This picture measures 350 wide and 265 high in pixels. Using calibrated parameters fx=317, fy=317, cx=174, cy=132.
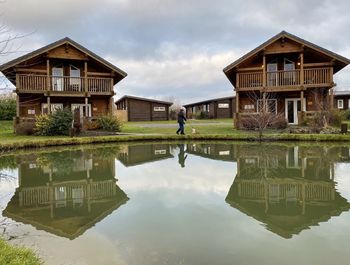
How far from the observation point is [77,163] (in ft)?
38.5

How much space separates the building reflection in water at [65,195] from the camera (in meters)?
5.79

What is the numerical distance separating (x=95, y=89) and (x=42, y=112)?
4.59 meters

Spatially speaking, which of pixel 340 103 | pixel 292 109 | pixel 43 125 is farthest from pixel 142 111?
pixel 340 103

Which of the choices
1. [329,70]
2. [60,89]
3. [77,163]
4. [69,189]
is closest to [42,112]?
[60,89]

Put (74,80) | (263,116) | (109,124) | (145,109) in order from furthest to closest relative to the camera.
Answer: (145,109), (74,80), (109,124), (263,116)

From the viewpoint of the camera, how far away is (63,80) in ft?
79.1

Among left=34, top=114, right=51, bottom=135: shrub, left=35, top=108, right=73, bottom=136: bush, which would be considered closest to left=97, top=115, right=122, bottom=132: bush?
left=35, top=108, right=73, bottom=136: bush

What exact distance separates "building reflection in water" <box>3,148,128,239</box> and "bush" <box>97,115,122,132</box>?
1104 cm

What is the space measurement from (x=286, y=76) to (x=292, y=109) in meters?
3.13

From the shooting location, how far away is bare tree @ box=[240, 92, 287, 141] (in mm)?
19328

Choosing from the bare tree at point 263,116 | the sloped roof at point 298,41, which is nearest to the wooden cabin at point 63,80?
the bare tree at point 263,116

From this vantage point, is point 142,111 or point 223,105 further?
point 223,105

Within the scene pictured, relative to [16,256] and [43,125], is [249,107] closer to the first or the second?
[43,125]

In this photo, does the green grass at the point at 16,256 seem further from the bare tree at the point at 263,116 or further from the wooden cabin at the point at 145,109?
the wooden cabin at the point at 145,109
